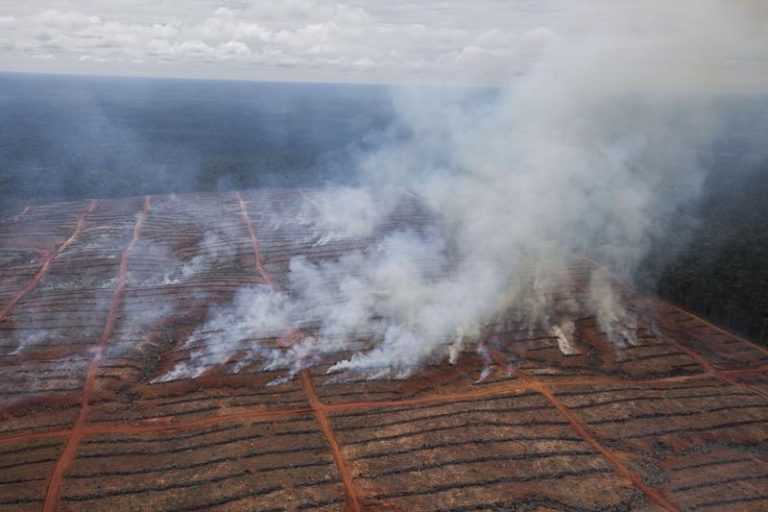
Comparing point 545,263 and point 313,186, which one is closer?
point 545,263

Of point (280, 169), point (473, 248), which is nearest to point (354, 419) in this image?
point (473, 248)

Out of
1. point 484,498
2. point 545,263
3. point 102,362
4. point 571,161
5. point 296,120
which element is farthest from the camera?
point 296,120

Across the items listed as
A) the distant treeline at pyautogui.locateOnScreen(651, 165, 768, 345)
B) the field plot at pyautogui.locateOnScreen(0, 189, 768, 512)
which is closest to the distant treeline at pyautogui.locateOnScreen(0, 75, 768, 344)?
the distant treeline at pyautogui.locateOnScreen(651, 165, 768, 345)

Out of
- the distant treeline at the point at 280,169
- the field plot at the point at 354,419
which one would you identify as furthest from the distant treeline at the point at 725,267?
the field plot at the point at 354,419

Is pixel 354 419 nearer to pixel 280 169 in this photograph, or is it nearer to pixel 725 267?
pixel 725 267

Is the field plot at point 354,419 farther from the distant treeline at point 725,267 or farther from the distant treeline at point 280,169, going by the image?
the distant treeline at point 280,169

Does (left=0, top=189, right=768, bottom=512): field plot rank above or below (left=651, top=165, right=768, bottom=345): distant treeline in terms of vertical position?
below

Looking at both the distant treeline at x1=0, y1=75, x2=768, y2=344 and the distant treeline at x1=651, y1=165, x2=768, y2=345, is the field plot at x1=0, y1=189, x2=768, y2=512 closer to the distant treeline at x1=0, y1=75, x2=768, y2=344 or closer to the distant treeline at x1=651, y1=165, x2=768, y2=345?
the distant treeline at x1=651, y1=165, x2=768, y2=345

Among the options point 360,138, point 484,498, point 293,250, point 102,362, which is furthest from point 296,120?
point 484,498

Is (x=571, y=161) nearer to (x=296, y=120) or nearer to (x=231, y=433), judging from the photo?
(x=231, y=433)
